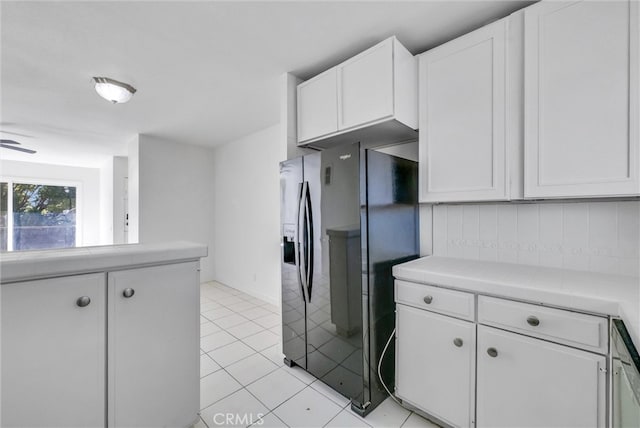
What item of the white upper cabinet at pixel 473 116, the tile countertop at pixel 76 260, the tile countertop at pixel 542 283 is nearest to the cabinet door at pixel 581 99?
the white upper cabinet at pixel 473 116

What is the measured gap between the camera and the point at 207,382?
1960 millimetres

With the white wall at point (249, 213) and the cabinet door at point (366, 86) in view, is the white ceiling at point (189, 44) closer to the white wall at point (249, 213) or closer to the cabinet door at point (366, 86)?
the cabinet door at point (366, 86)

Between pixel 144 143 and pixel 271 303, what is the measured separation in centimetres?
315

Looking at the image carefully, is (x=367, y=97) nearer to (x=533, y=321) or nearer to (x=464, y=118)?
(x=464, y=118)

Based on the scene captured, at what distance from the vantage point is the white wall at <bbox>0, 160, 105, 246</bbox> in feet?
18.7

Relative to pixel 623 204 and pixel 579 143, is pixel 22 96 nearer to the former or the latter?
pixel 579 143

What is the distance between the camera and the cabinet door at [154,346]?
1166 millimetres

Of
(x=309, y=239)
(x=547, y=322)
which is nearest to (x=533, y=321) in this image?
(x=547, y=322)

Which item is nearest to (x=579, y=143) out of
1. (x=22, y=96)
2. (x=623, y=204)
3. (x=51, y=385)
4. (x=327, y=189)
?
(x=623, y=204)

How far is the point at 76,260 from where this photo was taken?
3.44 feet

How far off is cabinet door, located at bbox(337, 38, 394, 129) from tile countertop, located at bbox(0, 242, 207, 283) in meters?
1.37

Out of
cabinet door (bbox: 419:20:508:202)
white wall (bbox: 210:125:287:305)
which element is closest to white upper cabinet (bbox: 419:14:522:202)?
cabinet door (bbox: 419:20:508:202)

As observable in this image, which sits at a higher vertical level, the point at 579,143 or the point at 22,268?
the point at 579,143

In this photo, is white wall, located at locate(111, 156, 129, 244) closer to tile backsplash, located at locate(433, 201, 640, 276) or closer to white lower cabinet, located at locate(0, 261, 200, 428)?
white lower cabinet, located at locate(0, 261, 200, 428)
